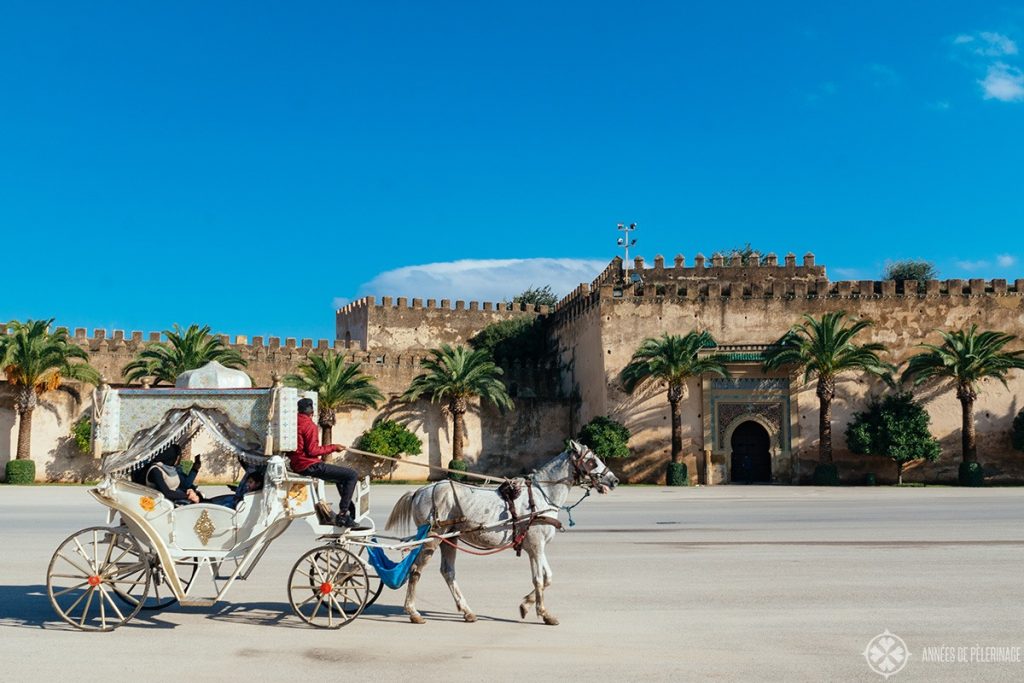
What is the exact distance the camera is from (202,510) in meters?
7.90

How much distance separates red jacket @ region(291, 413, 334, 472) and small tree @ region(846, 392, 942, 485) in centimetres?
2929

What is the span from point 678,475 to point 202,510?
27.1 metres

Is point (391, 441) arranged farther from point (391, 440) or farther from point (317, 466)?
point (317, 466)

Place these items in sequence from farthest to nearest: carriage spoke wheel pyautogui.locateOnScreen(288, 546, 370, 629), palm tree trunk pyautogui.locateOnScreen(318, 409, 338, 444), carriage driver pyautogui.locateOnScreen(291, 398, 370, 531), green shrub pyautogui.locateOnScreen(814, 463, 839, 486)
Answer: palm tree trunk pyautogui.locateOnScreen(318, 409, 338, 444)
green shrub pyautogui.locateOnScreen(814, 463, 839, 486)
carriage driver pyautogui.locateOnScreen(291, 398, 370, 531)
carriage spoke wheel pyautogui.locateOnScreen(288, 546, 370, 629)

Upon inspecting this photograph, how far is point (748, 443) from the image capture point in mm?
35219

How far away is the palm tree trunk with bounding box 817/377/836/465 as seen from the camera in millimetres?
33000

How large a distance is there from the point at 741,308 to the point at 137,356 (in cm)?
2381

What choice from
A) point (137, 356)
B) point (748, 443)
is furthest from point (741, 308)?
point (137, 356)

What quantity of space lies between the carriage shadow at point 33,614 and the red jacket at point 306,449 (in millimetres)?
1682

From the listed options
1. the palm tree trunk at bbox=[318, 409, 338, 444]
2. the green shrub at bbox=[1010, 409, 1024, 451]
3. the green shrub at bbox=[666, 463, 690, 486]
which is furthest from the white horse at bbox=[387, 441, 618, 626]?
the green shrub at bbox=[1010, 409, 1024, 451]

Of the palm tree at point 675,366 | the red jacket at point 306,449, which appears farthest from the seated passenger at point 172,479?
the palm tree at point 675,366

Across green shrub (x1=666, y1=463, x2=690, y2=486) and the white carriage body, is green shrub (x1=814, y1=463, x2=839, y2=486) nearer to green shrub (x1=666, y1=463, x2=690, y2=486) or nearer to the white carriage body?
green shrub (x1=666, y1=463, x2=690, y2=486)

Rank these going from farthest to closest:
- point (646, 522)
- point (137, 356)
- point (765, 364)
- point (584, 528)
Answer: point (137, 356) → point (765, 364) → point (646, 522) → point (584, 528)

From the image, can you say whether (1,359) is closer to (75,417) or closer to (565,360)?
(75,417)
